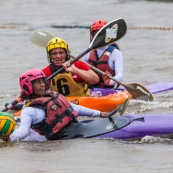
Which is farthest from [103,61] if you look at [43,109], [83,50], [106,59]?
[83,50]

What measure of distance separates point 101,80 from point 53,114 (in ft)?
10.2

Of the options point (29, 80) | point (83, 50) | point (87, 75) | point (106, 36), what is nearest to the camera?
point (29, 80)

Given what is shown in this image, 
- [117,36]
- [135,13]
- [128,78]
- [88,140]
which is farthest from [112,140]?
[135,13]

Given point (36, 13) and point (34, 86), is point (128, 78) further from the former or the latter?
point (36, 13)

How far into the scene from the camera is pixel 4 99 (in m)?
11.3

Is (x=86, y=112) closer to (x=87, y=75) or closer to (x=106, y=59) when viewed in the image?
(x=87, y=75)

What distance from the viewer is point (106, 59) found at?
10383mm

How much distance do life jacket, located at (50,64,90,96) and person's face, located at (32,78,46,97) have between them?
1826 millimetres

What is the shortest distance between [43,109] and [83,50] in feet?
29.7

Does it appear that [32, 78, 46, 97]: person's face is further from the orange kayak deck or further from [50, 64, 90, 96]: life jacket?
the orange kayak deck

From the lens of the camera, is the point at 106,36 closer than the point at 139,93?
Yes

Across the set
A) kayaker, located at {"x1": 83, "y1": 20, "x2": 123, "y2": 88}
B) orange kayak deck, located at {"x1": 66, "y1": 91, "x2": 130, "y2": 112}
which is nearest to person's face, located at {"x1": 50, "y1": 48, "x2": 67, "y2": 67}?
orange kayak deck, located at {"x1": 66, "y1": 91, "x2": 130, "y2": 112}

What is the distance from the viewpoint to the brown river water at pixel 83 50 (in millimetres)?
6344

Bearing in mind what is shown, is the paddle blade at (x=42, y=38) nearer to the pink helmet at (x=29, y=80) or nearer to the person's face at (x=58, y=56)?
the person's face at (x=58, y=56)
